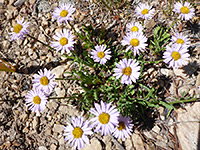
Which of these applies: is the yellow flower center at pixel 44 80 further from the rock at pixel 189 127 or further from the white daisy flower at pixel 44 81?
the rock at pixel 189 127

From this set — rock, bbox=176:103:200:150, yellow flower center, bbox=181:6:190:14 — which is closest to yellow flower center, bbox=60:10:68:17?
yellow flower center, bbox=181:6:190:14

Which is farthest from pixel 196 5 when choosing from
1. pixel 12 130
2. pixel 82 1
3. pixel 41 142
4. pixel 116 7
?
pixel 12 130

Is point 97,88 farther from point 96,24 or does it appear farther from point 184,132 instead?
point 184,132

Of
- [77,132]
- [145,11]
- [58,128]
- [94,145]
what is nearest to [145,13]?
[145,11]

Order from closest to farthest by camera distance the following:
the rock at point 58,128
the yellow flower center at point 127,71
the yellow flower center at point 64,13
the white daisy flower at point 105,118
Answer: the white daisy flower at point 105,118
the yellow flower center at point 127,71
the yellow flower center at point 64,13
the rock at point 58,128

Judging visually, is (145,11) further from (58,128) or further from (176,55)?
(58,128)

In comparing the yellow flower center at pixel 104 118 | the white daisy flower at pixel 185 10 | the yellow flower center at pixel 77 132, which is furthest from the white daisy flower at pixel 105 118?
the white daisy flower at pixel 185 10
